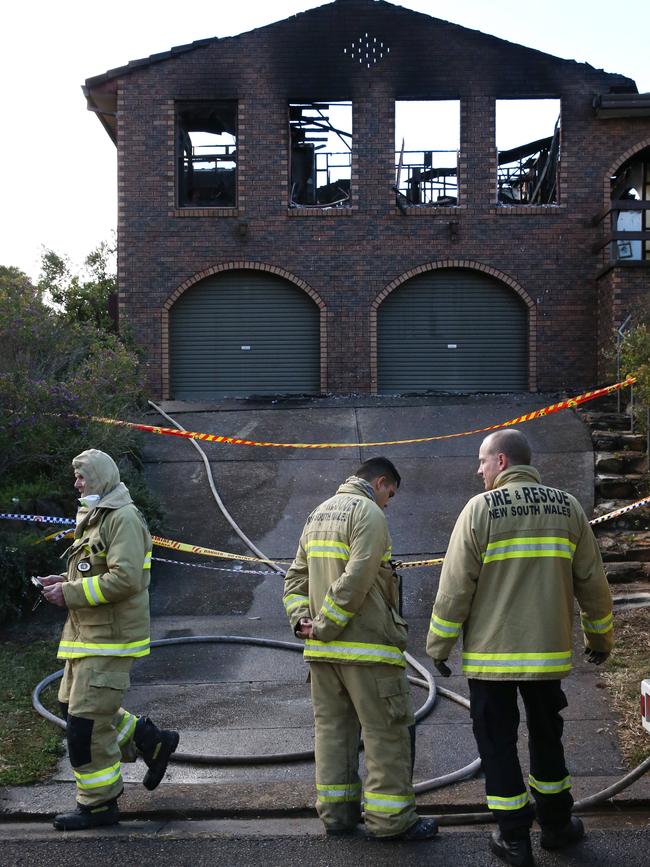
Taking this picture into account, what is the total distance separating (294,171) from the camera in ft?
62.3

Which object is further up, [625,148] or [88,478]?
[625,148]

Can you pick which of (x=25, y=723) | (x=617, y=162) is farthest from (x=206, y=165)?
(x=25, y=723)

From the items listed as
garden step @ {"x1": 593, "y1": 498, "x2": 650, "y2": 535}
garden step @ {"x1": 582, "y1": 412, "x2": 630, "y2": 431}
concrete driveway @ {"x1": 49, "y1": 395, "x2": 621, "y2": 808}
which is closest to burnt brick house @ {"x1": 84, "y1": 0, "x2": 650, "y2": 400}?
concrete driveway @ {"x1": 49, "y1": 395, "x2": 621, "y2": 808}

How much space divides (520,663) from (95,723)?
2123 mm

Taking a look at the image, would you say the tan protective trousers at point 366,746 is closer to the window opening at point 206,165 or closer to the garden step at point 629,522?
the garden step at point 629,522

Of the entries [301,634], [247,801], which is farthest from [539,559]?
[247,801]

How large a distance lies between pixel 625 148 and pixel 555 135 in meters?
1.31

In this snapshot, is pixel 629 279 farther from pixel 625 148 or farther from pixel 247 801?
pixel 247 801

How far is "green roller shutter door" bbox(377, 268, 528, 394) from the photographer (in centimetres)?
1848

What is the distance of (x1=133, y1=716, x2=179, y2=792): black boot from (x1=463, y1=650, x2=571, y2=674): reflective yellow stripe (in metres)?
1.80

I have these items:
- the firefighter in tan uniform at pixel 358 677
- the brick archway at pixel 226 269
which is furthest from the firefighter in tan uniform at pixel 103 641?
the brick archway at pixel 226 269

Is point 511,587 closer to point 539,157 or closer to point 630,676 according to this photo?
point 630,676

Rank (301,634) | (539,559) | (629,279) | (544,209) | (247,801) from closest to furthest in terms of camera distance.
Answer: (539,559) → (301,634) → (247,801) → (629,279) → (544,209)

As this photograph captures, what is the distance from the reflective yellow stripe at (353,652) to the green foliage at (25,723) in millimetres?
1962
